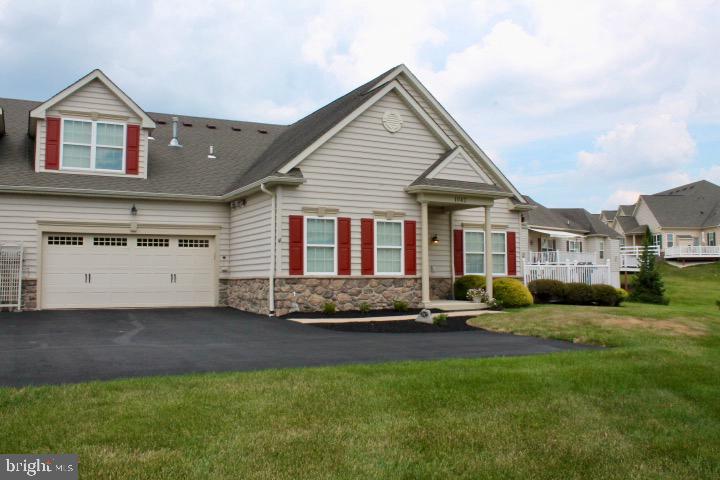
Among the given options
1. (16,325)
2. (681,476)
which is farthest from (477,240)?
(681,476)

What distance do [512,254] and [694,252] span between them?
3603cm

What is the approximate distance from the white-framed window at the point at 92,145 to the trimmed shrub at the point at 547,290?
46.6ft

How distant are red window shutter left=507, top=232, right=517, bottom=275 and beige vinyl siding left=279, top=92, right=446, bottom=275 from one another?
4212 millimetres

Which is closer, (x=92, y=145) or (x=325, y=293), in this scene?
(x=325, y=293)

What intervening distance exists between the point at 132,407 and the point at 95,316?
11.2 metres

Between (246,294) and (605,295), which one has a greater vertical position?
(246,294)

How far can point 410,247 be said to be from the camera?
19.2 m

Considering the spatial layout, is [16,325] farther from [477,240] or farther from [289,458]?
[477,240]

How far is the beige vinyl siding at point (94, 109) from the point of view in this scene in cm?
1867

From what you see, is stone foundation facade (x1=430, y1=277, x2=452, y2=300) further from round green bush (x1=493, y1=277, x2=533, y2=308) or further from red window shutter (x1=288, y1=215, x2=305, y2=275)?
red window shutter (x1=288, y1=215, x2=305, y2=275)

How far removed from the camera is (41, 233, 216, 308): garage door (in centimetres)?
1862

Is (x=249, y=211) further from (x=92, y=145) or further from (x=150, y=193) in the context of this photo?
(x=92, y=145)

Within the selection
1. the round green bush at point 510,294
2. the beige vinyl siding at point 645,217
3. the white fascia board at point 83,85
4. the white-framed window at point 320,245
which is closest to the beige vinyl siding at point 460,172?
the round green bush at point 510,294

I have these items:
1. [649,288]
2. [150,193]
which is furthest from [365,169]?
[649,288]
